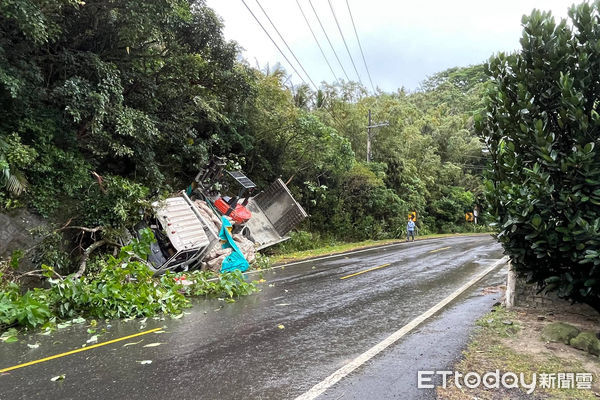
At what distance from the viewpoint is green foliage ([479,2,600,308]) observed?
538 cm

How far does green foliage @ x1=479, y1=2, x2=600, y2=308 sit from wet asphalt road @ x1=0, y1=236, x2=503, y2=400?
1683mm

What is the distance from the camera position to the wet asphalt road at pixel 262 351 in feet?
13.0

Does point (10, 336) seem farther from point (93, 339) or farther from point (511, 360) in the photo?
point (511, 360)

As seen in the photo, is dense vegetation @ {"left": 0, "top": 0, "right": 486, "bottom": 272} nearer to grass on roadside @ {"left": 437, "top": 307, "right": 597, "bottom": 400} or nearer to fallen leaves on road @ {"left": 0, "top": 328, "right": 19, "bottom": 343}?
fallen leaves on road @ {"left": 0, "top": 328, "right": 19, "bottom": 343}

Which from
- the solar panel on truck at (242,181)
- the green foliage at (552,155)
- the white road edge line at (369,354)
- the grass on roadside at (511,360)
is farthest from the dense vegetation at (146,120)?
the grass on roadside at (511,360)

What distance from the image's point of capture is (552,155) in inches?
215

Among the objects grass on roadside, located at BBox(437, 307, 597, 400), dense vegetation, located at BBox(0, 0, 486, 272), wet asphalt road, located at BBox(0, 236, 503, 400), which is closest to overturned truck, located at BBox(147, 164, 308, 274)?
dense vegetation, located at BBox(0, 0, 486, 272)

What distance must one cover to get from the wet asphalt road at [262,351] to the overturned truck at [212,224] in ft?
13.2

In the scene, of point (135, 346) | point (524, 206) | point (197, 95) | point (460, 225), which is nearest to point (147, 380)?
point (135, 346)

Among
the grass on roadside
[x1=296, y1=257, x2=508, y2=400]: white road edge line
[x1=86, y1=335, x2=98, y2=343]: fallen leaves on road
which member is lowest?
the grass on roadside

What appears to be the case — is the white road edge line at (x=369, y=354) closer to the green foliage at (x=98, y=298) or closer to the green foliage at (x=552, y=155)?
the green foliage at (x=552, y=155)

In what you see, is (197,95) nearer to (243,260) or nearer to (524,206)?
(243,260)

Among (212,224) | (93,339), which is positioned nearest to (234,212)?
(212,224)

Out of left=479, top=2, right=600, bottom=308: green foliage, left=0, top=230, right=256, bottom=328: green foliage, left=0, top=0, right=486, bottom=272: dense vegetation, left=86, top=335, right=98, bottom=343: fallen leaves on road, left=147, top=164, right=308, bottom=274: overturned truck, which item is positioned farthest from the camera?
left=147, top=164, right=308, bottom=274: overturned truck
